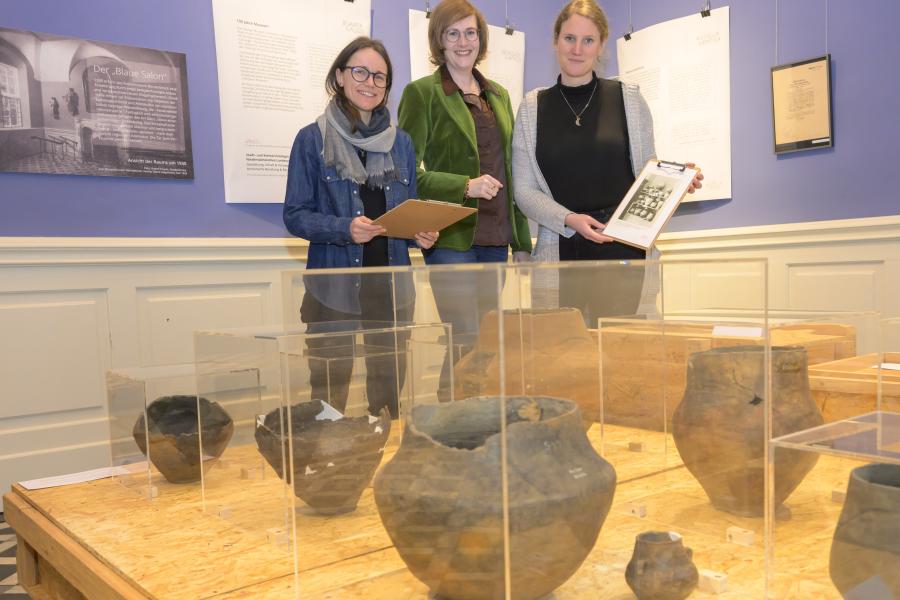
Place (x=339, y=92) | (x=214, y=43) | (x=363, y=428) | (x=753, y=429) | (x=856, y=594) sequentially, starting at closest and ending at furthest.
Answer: (x=856, y=594) → (x=753, y=429) → (x=363, y=428) → (x=339, y=92) → (x=214, y=43)

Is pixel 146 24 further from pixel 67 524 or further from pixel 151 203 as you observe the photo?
pixel 67 524

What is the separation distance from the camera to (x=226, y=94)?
11.2 ft

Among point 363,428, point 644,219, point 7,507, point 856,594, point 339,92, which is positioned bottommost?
point 7,507

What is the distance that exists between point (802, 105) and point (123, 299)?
2982mm

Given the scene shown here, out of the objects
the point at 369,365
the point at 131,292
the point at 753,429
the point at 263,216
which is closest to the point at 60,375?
the point at 131,292

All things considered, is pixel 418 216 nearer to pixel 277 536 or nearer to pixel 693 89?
pixel 277 536

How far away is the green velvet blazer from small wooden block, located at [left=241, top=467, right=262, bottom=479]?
3.51 feet

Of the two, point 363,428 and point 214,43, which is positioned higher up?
point 214,43

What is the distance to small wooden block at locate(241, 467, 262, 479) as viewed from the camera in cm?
148

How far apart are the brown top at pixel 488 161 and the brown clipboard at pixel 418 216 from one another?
1.24ft

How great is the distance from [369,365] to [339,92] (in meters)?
1.35

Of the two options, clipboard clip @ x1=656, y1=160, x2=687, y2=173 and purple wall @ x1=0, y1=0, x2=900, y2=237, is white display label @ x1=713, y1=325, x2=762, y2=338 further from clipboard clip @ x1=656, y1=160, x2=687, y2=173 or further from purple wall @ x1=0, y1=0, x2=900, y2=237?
purple wall @ x1=0, y1=0, x2=900, y2=237

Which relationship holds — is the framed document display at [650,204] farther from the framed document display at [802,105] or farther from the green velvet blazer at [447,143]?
the framed document display at [802,105]

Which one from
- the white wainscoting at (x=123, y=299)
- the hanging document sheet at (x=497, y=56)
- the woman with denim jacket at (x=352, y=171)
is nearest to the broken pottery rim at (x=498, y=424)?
the woman with denim jacket at (x=352, y=171)
